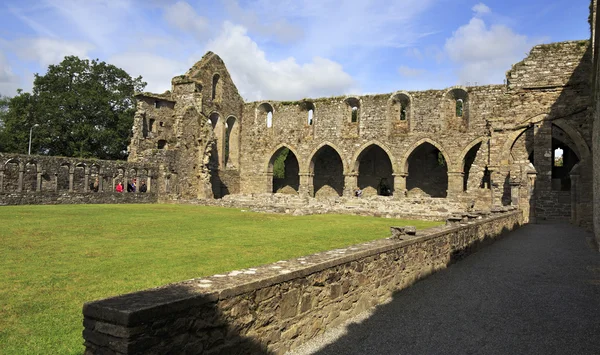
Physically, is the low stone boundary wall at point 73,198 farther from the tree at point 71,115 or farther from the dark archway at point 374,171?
the dark archway at point 374,171

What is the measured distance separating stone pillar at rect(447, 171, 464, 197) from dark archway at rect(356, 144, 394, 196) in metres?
5.84

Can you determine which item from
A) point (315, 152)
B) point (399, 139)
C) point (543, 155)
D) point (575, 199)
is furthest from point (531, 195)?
point (315, 152)

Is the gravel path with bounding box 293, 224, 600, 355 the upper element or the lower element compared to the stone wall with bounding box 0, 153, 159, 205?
lower

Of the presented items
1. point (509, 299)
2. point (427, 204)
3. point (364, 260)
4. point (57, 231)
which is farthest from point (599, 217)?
point (427, 204)

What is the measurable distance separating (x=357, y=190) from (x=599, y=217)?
20.1 metres

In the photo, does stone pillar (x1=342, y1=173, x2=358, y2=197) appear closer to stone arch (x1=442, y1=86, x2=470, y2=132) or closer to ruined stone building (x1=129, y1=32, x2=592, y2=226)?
ruined stone building (x1=129, y1=32, x2=592, y2=226)

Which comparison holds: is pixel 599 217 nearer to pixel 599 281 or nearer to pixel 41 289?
pixel 599 281

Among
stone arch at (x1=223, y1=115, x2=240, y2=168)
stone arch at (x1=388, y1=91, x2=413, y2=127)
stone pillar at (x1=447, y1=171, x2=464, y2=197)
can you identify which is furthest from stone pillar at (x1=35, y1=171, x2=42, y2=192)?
stone pillar at (x1=447, y1=171, x2=464, y2=197)

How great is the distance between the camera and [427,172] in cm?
2970

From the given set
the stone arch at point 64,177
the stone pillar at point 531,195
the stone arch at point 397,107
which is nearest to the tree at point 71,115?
the stone arch at point 64,177

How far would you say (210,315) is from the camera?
3.00 m

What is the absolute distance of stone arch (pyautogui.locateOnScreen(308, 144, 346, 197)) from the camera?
1277 inches

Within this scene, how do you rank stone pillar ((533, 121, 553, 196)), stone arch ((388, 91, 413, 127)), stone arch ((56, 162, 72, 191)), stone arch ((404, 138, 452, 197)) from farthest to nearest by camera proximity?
1. stone arch ((404, 138, 452, 197))
2. stone arch ((388, 91, 413, 127))
3. stone arch ((56, 162, 72, 191))
4. stone pillar ((533, 121, 553, 196))

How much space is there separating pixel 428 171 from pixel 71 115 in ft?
87.8
